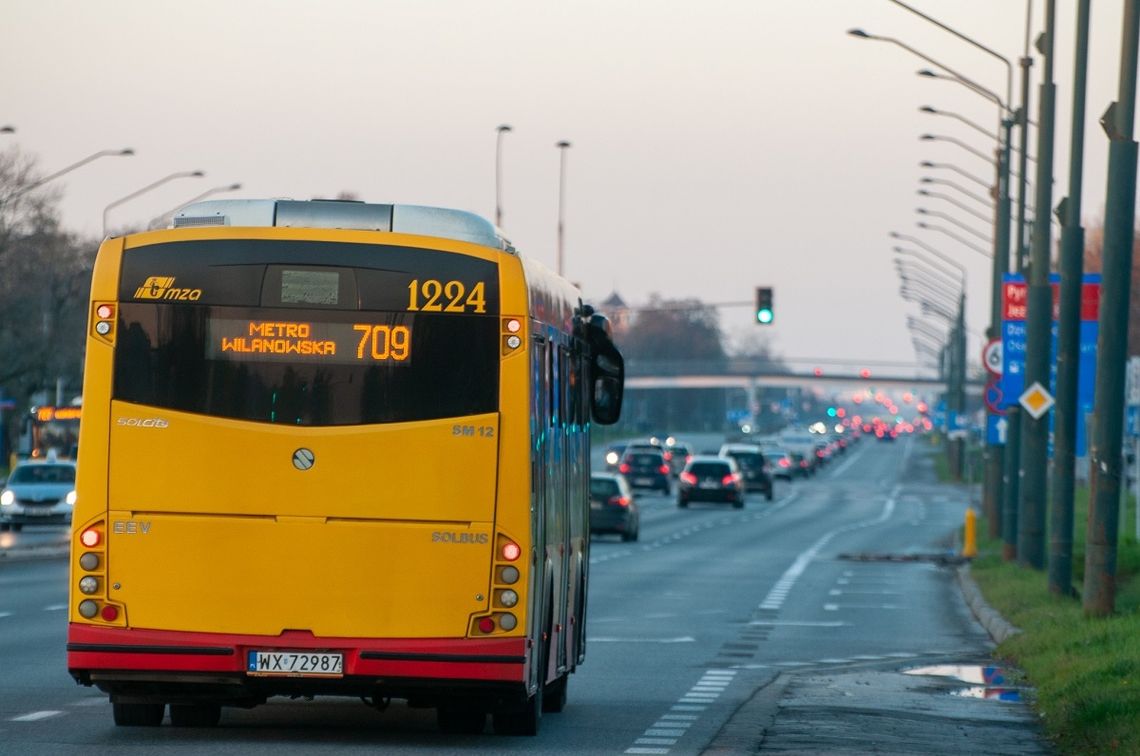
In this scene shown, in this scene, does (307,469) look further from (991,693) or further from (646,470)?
(646,470)

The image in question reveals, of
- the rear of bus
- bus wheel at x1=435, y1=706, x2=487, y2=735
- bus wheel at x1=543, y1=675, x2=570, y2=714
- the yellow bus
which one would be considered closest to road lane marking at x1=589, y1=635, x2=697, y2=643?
bus wheel at x1=543, y1=675, x2=570, y2=714

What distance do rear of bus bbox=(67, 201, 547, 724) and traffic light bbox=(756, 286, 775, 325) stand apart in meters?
47.5

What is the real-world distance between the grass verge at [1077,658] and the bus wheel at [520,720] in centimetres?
294

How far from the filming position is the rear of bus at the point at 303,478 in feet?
40.0

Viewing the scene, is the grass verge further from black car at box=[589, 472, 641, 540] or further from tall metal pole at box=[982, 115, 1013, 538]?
black car at box=[589, 472, 641, 540]

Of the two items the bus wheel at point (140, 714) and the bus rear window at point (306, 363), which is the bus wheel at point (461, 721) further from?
the bus rear window at point (306, 363)

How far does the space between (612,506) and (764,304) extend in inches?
536

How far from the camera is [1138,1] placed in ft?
68.1

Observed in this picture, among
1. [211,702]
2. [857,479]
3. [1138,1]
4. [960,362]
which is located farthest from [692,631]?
[857,479]

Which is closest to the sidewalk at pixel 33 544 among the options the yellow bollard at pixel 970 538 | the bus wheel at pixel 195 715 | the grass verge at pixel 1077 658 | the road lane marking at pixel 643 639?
the grass verge at pixel 1077 658

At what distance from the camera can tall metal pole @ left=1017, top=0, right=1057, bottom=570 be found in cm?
2981

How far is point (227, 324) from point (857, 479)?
107 m

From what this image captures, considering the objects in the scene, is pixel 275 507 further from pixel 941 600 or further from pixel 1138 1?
pixel 941 600

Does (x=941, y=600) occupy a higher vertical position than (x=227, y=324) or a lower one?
lower
